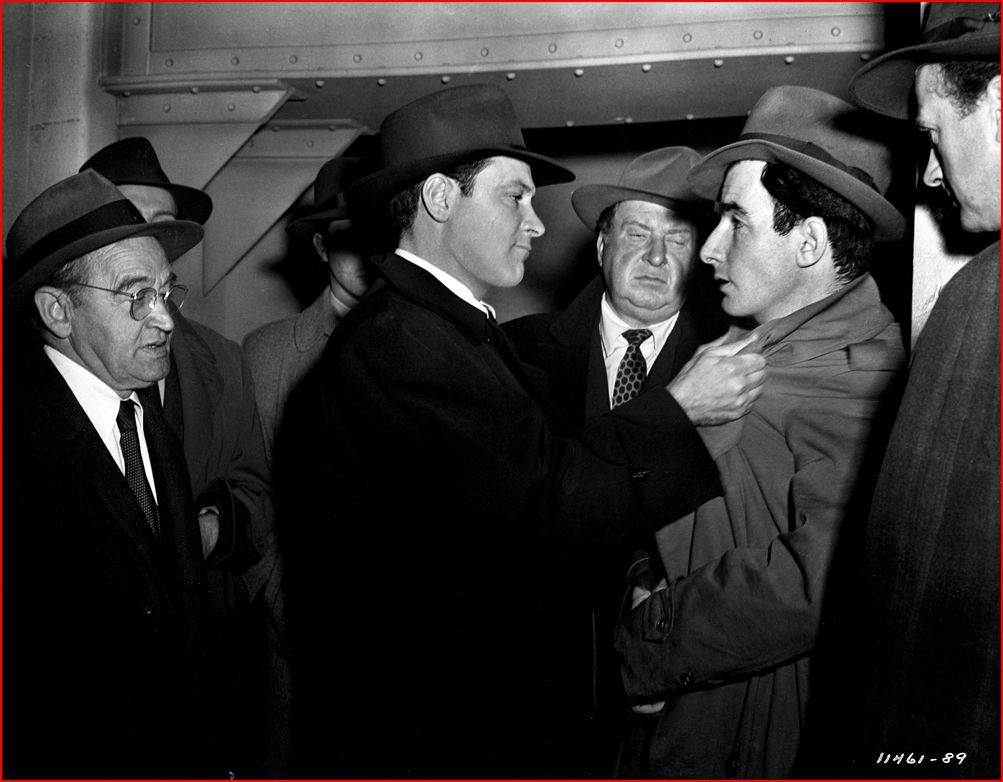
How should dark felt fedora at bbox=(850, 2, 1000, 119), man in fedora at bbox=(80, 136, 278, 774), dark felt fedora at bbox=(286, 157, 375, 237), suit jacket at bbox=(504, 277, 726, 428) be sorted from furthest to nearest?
1. dark felt fedora at bbox=(286, 157, 375, 237)
2. suit jacket at bbox=(504, 277, 726, 428)
3. man in fedora at bbox=(80, 136, 278, 774)
4. dark felt fedora at bbox=(850, 2, 1000, 119)

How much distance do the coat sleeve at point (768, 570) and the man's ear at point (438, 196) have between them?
954mm

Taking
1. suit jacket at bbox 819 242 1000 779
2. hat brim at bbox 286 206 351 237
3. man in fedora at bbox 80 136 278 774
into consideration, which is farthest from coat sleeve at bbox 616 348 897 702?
hat brim at bbox 286 206 351 237

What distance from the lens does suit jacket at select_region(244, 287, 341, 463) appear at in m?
3.60

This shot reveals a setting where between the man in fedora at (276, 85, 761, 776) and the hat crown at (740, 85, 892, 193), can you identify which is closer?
the man in fedora at (276, 85, 761, 776)

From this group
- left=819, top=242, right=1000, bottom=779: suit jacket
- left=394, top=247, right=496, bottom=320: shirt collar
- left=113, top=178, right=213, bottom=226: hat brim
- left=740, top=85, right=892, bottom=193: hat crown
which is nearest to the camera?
left=819, top=242, right=1000, bottom=779: suit jacket

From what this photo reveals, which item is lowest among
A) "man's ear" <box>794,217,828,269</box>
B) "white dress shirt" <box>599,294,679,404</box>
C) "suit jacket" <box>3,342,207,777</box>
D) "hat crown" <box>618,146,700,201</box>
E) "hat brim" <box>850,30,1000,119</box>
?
"suit jacket" <box>3,342,207,777</box>

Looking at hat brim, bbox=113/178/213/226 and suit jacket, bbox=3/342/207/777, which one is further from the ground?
hat brim, bbox=113/178/213/226

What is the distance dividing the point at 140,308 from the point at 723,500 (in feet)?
5.26

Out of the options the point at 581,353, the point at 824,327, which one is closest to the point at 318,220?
the point at 581,353

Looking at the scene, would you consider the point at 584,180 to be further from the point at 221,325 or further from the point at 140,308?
the point at 140,308

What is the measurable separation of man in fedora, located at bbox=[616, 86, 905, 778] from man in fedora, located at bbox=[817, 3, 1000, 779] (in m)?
0.40

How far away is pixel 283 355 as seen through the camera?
3664 mm

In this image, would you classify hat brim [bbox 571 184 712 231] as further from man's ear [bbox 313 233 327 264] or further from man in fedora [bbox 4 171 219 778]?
man in fedora [bbox 4 171 219 778]

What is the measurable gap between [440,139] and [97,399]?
115cm
